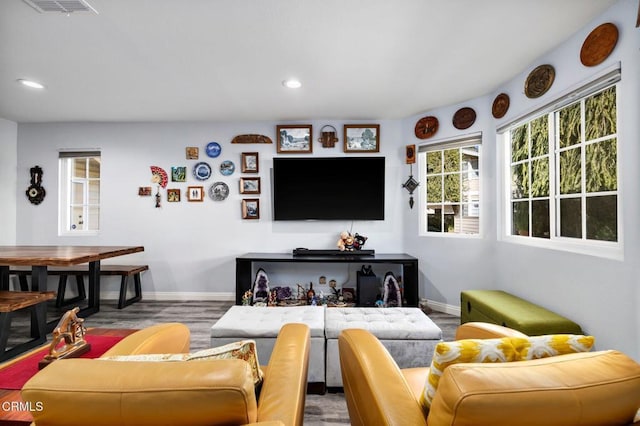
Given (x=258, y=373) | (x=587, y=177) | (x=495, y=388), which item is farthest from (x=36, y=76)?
(x=587, y=177)

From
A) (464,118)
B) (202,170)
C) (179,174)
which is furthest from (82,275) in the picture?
(464,118)

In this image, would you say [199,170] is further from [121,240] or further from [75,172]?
[75,172]

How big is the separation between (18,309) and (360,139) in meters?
3.87

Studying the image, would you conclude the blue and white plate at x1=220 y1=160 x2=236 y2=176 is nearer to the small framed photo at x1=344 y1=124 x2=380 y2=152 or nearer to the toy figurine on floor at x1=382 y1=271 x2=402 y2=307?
the small framed photo at x1=344 y1=124 x2=380 y2=152

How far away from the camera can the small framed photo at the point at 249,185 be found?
4047mm

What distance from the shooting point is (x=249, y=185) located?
4.05 metres

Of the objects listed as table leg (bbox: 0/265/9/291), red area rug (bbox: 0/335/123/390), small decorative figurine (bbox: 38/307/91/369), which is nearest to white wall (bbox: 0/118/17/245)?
table leg (bbox: 0/265/9/291)

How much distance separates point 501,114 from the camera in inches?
118

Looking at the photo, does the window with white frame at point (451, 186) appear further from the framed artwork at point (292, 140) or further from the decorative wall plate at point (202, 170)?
the decorative wall plate at point (202, 170)

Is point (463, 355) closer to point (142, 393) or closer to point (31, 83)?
point (142, 393)

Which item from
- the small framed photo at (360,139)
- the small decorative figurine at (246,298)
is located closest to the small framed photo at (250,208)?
the small decorative figurine at (246,298)

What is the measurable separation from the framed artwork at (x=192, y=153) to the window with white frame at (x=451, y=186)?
9.88 ft

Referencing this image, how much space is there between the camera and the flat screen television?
153 inches

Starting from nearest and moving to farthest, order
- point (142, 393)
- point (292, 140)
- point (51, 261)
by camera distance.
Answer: point (142, 393) < point (51, 261) < point (292, 140)
